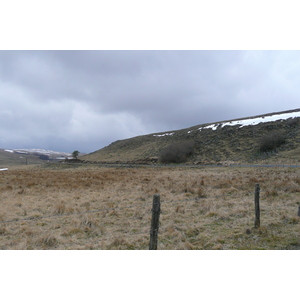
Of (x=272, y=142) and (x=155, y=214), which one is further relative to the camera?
(x=272, y=142)

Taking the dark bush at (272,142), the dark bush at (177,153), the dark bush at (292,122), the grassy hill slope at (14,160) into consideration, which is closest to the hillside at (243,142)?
the dark bush at (292,122)

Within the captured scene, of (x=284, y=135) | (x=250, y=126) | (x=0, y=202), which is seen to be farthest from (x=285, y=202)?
(x=250, y=126)

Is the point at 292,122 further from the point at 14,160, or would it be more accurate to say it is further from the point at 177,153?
the point at 14,160

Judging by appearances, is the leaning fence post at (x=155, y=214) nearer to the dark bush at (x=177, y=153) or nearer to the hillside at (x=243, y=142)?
the hillside at (x=243, y=142)

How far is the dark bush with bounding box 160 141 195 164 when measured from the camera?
5197cm

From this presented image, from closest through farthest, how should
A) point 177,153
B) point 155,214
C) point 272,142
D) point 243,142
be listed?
point 155,214
point 272,142
point 177,153
point 243,142

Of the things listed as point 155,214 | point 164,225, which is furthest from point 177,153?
point 155,214

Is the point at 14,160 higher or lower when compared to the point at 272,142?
lower

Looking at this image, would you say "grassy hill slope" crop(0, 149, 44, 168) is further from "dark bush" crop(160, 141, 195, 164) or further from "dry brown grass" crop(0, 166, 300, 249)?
"dry brown grass" crop(0, 166, 300, 249)

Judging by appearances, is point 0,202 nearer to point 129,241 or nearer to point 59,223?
point 59,223

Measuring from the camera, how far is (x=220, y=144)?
56594mm

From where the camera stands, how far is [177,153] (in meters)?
52.8

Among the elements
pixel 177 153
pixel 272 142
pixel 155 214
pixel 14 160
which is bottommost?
pixel 155 214

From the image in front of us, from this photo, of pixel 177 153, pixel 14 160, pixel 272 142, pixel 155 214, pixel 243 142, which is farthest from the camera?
pixel 14 160
